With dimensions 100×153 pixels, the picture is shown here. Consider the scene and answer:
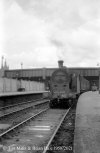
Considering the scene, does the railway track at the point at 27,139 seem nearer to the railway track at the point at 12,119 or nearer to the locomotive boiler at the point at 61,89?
the railway track at the point at 12,119

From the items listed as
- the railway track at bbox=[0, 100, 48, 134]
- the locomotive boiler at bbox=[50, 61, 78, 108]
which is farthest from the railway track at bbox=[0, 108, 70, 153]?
the locomotive boiler at bbox=[50, 61, 78, 108]

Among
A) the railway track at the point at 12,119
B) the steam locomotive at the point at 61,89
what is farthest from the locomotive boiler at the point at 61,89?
the railway track at the point at 12,119

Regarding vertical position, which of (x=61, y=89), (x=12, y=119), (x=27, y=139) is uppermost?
(x=61, y=89)

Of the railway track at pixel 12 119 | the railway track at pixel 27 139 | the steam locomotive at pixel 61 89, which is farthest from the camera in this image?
the steam locomotive at pixel 61 89

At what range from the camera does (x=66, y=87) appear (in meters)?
20.8

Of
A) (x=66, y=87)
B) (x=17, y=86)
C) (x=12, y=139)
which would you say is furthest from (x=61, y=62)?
(x=12, y=139)

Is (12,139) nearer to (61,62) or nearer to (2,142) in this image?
(2,142)

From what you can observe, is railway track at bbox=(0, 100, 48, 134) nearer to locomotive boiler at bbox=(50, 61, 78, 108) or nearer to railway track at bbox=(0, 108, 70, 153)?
railway track at bbox=(0, 108, 70, 153)

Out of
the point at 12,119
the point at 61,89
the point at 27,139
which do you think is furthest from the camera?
the point at 61,89

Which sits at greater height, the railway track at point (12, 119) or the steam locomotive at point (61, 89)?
the steam locomotive at point (61, 89)

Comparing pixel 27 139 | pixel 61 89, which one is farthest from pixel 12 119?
pixel 61 89

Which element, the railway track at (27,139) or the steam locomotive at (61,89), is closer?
the railway track at (27,139)

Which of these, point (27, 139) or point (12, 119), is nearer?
point (27, 139)

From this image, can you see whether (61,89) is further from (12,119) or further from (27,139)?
(27,139)
